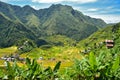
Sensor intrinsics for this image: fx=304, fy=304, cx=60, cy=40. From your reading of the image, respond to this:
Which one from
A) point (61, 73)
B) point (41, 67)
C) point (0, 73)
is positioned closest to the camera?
point (0, 73)

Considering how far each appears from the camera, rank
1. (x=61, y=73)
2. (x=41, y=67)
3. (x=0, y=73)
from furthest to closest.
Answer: (x=61, y=73), (x=41, y=67), (x=0, y=73)

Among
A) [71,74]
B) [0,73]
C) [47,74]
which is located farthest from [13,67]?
[71,74]

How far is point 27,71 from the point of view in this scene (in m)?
5.69

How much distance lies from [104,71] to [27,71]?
144cm

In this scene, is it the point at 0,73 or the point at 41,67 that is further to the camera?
the point at 41,67

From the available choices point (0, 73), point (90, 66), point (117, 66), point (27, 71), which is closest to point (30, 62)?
point (27, 71)

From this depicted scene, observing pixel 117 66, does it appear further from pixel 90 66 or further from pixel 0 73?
pixel 0 73

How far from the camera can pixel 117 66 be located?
5.59 meters

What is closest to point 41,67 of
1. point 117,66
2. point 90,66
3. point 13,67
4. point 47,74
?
point 47,74

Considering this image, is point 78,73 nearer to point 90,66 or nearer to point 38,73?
point 90,66

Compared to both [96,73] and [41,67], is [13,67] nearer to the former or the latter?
[41,67]

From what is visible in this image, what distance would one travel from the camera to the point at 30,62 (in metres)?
5.80

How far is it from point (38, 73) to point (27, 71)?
0.22 meters

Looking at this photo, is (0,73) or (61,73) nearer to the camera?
(0,73)
